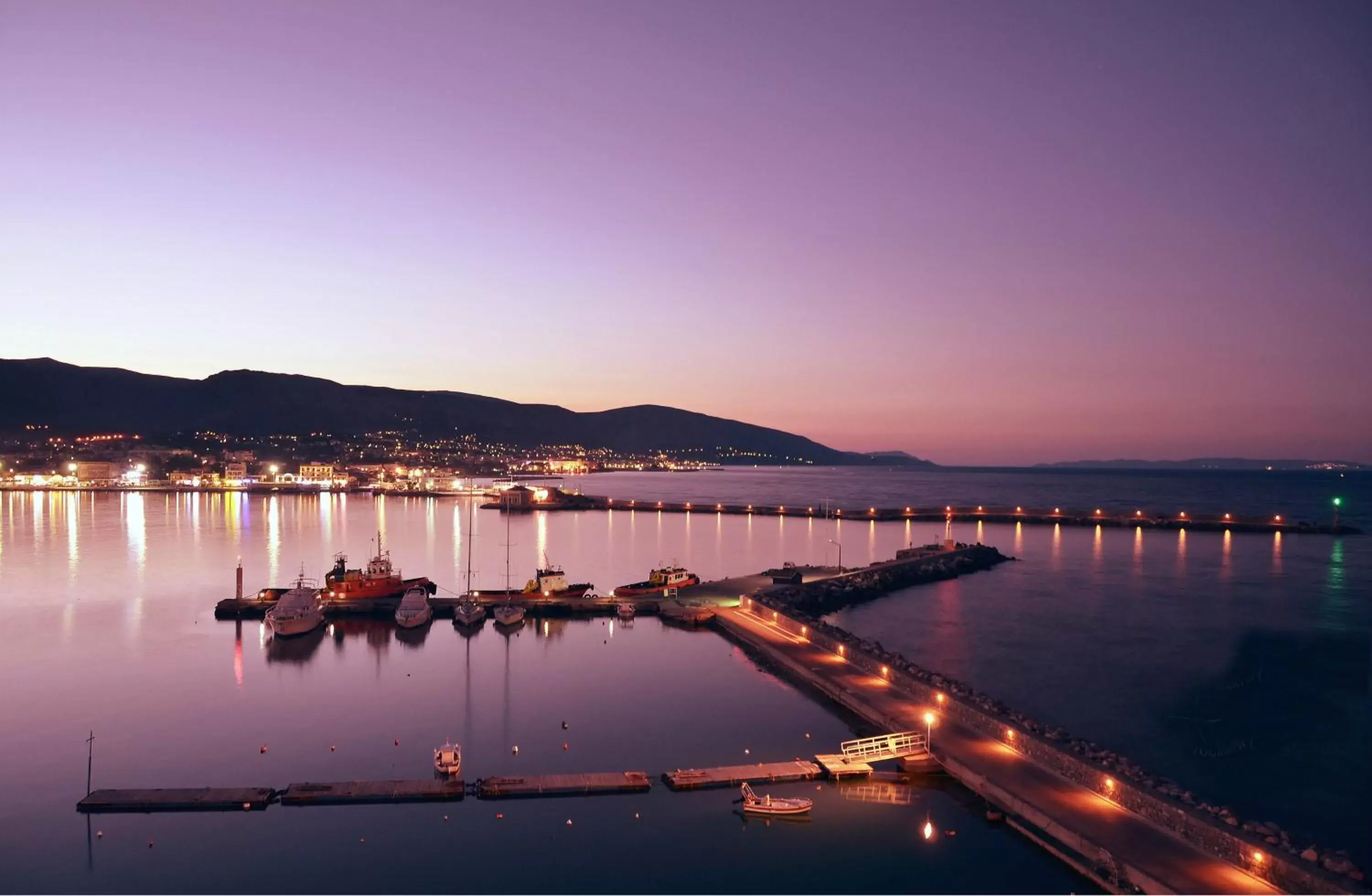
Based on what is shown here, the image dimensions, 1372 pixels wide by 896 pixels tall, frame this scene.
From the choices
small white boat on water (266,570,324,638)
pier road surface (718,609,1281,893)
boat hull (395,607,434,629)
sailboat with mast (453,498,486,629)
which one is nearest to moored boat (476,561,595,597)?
sailboat with mast (453,498,486,629)

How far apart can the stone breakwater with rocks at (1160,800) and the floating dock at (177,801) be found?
1359 cm

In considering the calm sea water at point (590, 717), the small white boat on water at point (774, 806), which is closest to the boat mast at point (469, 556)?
the calm sea water at point (590, 717)

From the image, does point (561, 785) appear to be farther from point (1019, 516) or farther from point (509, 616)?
point (1019, 516)

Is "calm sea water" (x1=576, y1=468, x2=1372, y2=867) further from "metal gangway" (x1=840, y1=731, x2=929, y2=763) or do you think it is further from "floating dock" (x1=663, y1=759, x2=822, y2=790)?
"floating dock" (x1=663, y1=759, x2=822, y2=790)

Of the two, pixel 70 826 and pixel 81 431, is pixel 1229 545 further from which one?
pixel 81 431

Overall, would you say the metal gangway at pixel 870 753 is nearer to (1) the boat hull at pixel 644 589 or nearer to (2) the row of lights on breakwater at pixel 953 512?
(1) the boat hull at pixel 644 589

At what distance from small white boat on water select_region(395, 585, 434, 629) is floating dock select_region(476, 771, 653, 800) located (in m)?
16.4

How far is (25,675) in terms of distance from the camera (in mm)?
25531

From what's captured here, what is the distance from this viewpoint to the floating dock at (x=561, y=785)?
16.3 m

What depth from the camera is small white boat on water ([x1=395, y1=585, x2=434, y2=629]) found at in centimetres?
3212

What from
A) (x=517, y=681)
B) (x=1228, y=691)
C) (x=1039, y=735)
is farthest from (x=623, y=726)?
(x=1228, y=691)

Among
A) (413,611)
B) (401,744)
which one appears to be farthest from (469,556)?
(401,744)

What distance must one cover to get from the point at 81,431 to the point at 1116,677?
226m

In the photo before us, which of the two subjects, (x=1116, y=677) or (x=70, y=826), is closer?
(x=70, y=826)
